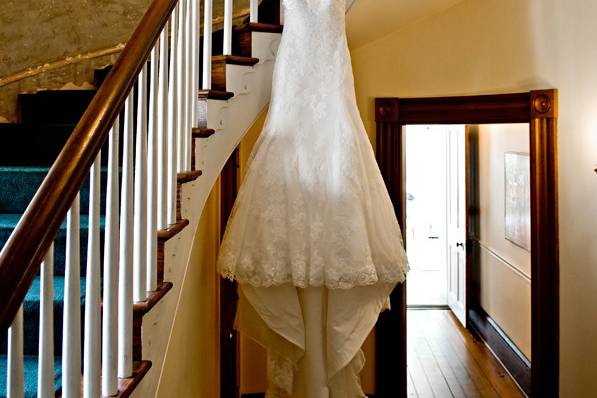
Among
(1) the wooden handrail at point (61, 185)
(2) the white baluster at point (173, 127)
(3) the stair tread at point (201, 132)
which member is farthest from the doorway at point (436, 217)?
(1) the wooden handrail at point (61, 185)

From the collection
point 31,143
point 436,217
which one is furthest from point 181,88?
point 436,217

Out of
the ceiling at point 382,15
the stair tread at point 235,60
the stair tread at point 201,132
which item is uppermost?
the ceiling at point 382,15

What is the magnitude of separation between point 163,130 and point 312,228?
2.34 feet

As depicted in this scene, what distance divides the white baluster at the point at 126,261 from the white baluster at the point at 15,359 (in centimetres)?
44

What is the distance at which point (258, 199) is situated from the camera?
2.12 meters

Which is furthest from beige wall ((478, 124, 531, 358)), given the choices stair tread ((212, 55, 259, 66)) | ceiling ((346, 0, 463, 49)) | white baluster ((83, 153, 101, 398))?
white baluster ((83, 153, 101, 398))

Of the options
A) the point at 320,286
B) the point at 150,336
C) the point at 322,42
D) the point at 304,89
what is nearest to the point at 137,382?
the point at 150,336

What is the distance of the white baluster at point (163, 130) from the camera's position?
161cm

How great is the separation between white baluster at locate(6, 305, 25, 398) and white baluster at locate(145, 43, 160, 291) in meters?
0.62

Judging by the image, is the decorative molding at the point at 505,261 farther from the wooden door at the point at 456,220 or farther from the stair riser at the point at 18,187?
the stair riser at the point at 18,187

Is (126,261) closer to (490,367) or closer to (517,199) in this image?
(517,199)

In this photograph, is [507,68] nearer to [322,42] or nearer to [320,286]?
[322,42]

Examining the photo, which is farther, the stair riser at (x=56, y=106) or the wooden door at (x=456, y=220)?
the wooden door at (x=456, y=220)

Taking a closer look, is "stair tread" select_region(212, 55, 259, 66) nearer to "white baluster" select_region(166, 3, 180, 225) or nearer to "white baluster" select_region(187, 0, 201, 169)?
"white baluster" select_region(187, 0, 201, 169)
